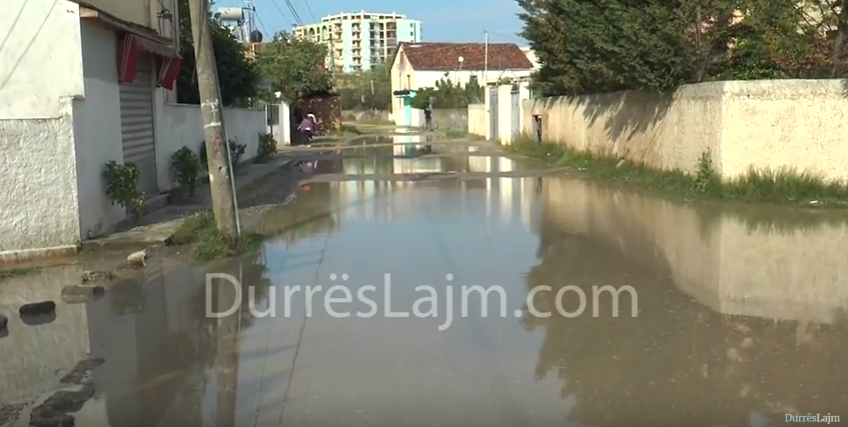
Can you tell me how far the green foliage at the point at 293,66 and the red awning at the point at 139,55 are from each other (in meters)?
23.8

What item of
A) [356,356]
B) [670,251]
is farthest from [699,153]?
[356,356]

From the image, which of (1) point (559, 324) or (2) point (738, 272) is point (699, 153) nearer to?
(2) point (738, 272)

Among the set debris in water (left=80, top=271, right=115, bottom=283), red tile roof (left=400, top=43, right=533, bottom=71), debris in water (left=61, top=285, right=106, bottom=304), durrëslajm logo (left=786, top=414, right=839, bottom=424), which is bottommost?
durrëslajm logo (left=786, top=414, right=839, bottom=424)

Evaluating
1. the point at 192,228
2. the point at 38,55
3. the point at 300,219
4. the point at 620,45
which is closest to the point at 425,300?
the point at 192,228

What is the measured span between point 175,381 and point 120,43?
865 centimetres

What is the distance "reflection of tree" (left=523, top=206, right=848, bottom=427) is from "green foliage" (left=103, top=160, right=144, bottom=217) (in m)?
6.47

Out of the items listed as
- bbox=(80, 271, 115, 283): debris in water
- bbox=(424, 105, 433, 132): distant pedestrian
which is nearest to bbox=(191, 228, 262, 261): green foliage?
bbox=(80, 271, 115, 283): debris in water

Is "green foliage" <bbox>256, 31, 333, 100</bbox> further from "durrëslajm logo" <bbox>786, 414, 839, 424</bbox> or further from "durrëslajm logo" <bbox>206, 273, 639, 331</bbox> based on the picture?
"durrëslajm logo" <bbox>786, 414, 839, 424</bbox>

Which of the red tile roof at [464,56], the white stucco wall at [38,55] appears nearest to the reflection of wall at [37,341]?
the white stucco wall at [38,55]

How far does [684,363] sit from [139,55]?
10.8 metres

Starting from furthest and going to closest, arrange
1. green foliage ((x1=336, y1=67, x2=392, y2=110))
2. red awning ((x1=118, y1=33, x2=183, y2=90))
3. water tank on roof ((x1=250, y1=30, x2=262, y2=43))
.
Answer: green foliage ((x1=336, y1=67, x2=392, y2=110))
water tank on roof ((x1=250, y1=30, x2=262, y2=43))
red awning ((x1=118, y1=33, x2=183, y2=90))

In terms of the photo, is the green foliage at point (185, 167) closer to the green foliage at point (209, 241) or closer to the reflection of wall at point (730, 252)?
the green foliage at point (209, 241)

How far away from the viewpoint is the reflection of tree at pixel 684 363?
529 centimetres

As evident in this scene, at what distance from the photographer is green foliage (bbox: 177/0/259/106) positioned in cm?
2253
